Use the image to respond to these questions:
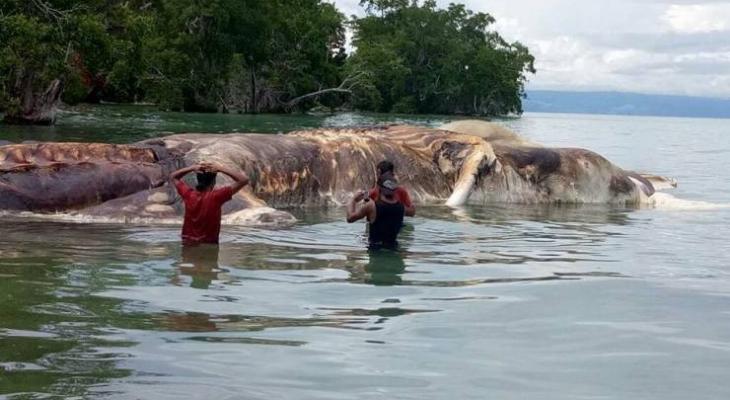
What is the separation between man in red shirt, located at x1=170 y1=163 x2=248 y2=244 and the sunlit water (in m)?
0.26

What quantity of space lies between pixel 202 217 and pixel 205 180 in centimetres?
62

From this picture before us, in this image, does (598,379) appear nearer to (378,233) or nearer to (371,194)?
(378,233)

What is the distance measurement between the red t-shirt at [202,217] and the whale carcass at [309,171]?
4.14 feet

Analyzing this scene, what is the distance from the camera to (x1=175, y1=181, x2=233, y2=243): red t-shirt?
9.22 meters

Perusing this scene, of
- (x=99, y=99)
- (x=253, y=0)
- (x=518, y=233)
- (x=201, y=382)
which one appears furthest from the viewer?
(x=99, y=99)

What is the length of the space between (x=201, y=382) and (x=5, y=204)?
6.36m

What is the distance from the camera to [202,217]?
924 cm

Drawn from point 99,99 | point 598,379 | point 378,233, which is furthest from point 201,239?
point 99,99

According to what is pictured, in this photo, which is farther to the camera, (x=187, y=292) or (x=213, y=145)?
(x=213, y=145)

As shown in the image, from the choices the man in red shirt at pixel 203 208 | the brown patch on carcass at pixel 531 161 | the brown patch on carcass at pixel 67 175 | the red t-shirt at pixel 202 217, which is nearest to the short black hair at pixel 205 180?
the man in red shirt at pixel 203 208

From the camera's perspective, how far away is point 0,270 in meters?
7.48

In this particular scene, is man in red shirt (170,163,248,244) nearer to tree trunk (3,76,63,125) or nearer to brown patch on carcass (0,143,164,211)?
brown patch on carcass (0,143,164,211)

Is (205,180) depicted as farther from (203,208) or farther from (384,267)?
(384,267)

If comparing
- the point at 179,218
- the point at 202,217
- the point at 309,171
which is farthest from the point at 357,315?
the point at 309,171
